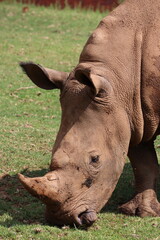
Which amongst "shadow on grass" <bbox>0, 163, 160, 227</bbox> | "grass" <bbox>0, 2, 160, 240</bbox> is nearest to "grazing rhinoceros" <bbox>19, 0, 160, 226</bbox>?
"grass" <bbox>0, 2, 160, 240</bbox>

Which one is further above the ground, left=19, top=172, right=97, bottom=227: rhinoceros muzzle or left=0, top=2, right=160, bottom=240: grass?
left=19, top=172, right=97, bottom=227: rhinoceros muzzle

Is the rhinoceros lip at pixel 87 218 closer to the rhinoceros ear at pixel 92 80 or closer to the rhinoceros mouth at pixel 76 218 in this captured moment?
the rhinoceros mouth at pixel 76 218

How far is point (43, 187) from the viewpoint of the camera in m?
6.42

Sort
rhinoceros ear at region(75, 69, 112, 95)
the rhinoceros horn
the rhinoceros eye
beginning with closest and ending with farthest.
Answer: the rhinoceros horn → rhinoceros ear at region(75, 69, 112, 95) → the rhinoceros eye

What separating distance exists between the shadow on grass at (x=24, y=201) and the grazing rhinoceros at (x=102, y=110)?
511 millimetres

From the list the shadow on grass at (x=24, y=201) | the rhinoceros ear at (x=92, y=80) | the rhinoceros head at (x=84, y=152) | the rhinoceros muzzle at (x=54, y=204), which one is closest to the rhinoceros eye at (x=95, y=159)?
the rhinoceros head at (x=84, y=152)

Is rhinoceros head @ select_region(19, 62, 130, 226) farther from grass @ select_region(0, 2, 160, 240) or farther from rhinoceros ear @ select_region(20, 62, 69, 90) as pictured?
grass @ select_region(0, 2, 160, 240)

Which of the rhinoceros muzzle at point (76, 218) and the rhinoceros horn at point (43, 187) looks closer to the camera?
the rhinoceros horn at point (43, 187)

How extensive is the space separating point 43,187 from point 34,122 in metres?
4.92

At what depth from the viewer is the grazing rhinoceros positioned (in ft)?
21.7

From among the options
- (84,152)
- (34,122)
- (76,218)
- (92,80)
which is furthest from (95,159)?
(34,122)

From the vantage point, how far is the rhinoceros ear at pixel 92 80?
651cm

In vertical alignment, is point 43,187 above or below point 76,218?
above

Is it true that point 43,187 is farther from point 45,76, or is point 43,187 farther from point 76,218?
point 45,76
